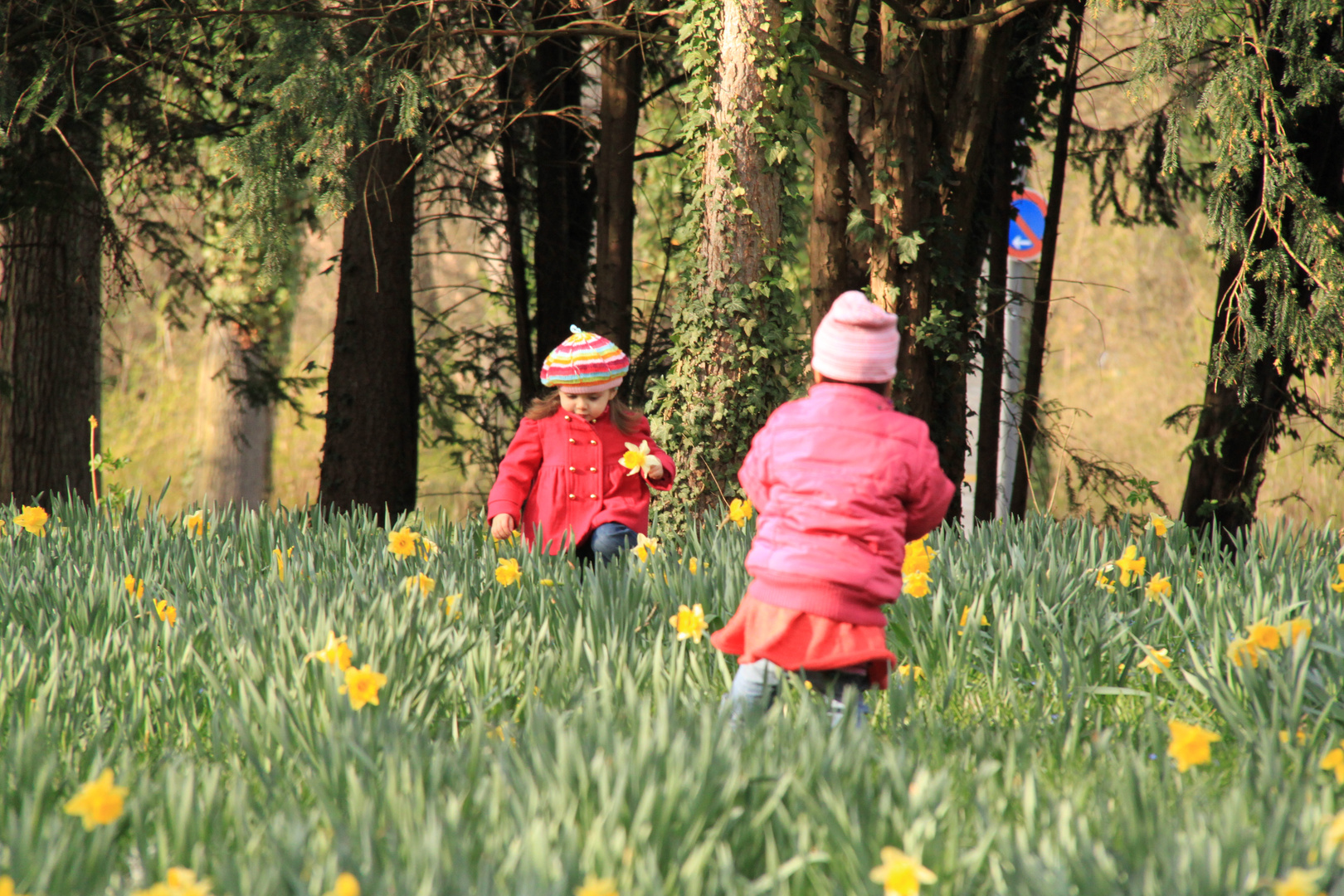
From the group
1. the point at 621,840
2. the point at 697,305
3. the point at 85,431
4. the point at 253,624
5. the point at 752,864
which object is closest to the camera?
the point at 621,840

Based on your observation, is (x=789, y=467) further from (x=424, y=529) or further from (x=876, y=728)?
(x=424, y=529)

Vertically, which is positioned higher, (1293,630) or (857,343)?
(857,343)

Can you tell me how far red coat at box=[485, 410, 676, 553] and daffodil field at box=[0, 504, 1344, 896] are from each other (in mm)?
472

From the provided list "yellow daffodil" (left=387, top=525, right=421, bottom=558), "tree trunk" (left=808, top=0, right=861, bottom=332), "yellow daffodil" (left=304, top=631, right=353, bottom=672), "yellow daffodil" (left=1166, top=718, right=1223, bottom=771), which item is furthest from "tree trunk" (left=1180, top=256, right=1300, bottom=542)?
"yellow daffodil" (left=304, top=631, right=353, bottom=672)

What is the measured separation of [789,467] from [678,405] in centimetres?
314

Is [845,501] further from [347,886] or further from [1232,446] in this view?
[1232,446]

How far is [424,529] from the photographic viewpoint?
473 cm

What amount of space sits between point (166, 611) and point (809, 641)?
171cm

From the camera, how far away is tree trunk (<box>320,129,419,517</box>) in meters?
7.34

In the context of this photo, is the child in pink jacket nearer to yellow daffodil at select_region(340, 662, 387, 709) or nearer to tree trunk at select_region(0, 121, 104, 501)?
yellow daffodil at select_region(340, 662, 387, 709)

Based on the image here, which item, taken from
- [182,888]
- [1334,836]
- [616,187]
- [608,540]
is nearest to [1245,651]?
[1334,836]

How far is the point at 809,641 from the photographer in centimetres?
245

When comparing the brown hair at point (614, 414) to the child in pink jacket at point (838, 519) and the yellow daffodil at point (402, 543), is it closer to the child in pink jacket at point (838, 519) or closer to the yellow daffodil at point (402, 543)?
the yellow daffodil at point (402, 543)

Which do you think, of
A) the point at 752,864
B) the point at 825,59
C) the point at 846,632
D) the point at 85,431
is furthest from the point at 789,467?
the point at 85,431
